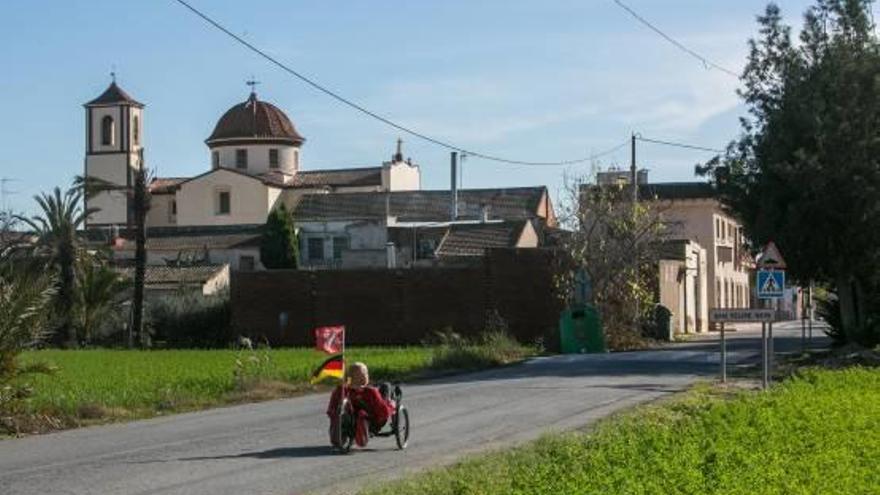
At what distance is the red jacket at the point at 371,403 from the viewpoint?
54.8ft

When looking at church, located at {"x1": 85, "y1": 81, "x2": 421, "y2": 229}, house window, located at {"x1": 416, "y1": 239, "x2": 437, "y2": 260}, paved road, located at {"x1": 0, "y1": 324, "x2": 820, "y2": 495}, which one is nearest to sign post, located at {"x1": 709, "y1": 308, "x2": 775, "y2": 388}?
paved road, located at {"x1": 0, "y1": 324, "x2": 820, "y2": 495}

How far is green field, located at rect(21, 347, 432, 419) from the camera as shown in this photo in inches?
966

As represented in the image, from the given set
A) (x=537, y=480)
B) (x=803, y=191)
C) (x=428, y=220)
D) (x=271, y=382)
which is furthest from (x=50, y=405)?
(x=428, y=220)

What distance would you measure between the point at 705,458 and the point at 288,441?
7643mm

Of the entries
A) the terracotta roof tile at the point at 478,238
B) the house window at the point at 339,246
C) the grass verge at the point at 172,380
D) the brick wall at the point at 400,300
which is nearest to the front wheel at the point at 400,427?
the grass verge at the point at 172,380

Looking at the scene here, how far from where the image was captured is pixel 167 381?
31.2 metres

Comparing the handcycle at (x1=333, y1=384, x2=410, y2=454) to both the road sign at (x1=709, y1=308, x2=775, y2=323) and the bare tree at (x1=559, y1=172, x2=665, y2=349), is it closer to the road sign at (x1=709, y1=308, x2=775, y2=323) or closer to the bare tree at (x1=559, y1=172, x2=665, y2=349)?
the road sign at (x1=709, y1=308, x2=775, y2=323)

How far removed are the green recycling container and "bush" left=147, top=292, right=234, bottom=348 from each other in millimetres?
21048

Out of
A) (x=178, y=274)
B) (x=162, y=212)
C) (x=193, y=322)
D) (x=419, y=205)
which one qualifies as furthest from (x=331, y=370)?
(x=162, y=212)

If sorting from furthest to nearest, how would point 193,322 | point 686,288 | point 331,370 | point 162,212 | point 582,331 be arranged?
point 162,212, point 686,288, point 193,322, point 582,331, point 331,370

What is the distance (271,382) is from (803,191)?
1619 cm

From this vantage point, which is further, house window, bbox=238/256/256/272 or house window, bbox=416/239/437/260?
house window, bbox=238/256/256/272

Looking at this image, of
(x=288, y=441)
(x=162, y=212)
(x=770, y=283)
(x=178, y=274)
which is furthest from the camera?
(x=162, y=212)

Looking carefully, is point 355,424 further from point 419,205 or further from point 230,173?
point 230,173
